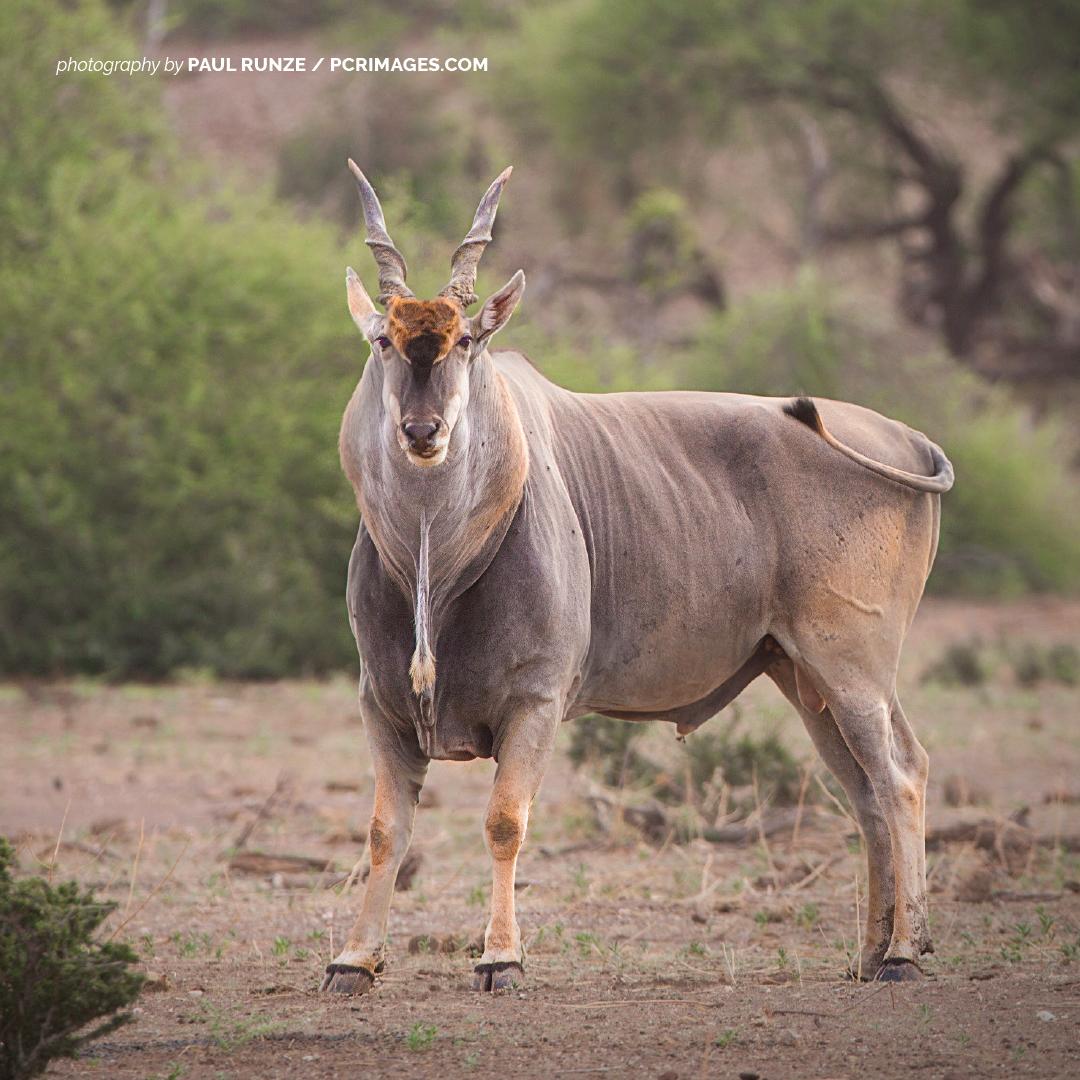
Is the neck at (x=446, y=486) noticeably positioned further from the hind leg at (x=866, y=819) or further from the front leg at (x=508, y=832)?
the hind leg at (x=866, y=819)

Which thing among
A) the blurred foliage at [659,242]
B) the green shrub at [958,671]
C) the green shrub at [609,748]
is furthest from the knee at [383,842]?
the blurred foliage at [659,242]

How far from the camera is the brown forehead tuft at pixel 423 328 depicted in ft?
16.9

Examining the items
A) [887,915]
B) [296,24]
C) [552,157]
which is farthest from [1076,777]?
[296,24]

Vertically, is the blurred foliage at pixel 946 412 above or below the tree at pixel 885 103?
below

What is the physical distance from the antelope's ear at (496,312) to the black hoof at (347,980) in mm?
2016

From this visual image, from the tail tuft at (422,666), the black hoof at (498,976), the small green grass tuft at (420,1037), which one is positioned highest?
the tail tuft at (422,666)

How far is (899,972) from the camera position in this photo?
5863 millimetres

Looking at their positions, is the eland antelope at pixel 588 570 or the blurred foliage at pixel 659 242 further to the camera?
the blurred foliage at pixel 659 242

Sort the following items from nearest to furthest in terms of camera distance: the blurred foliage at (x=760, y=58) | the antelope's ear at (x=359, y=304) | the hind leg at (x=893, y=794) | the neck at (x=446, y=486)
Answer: the neck at (x=446, y=486) < the antelope's ear at (x=359, y=304) < the hind leg at (x=893, y=794) < the blurred foliage at (x=760, y=58)

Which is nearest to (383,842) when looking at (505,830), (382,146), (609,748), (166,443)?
(505,830)

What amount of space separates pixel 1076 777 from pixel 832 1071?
693 cm

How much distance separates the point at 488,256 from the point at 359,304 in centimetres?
1534

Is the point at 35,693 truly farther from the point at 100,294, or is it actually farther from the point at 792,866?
the point at 792,866

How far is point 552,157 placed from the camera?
3188 cm
